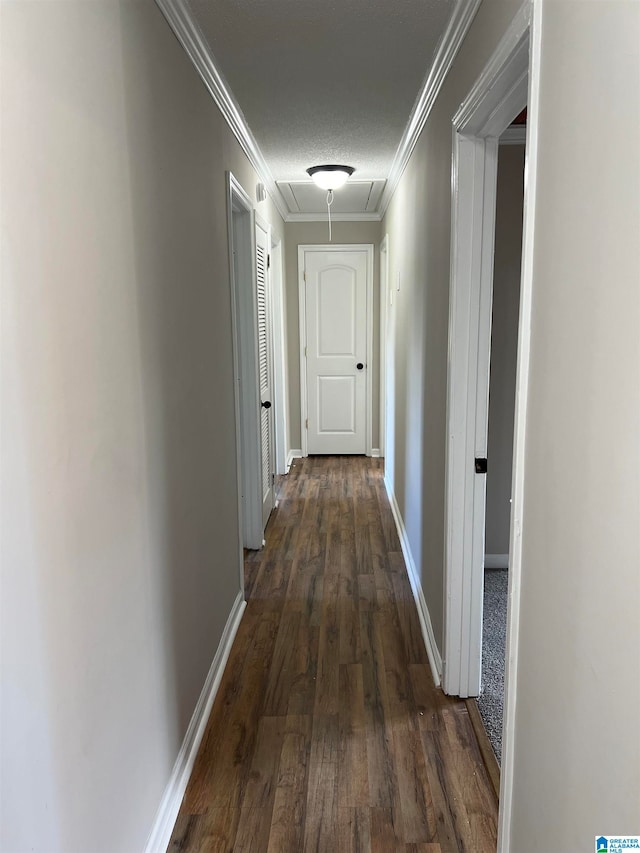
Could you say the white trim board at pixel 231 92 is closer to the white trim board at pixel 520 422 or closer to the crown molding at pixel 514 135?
the crown molding at pixel 514 135

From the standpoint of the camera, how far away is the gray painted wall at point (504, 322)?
10.1 ft

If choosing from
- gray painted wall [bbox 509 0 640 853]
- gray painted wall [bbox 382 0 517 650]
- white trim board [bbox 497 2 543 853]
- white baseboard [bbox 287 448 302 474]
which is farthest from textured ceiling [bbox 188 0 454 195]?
white baseboard [bbox 287 448 302 474]

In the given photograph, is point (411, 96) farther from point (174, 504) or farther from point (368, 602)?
point (368, 602)

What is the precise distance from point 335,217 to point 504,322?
9.68 feet

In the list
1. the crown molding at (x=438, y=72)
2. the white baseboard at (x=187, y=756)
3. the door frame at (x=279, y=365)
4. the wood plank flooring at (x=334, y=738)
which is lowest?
the wood plank flooring at (x=334, y=738)

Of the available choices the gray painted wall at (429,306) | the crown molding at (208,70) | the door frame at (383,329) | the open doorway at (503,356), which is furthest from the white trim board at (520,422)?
the door frame at (383,329)

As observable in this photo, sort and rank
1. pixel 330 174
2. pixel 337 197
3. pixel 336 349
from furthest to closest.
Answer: pixel 336 349
pixel 337 197
pixel 330 174

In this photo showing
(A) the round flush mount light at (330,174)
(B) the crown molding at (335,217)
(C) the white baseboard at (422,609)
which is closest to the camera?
(C) the white baseboard at (422,609)

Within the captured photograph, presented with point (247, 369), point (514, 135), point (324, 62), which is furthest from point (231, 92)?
point (247, 369)

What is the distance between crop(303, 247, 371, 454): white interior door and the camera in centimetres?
571

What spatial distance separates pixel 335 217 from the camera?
561 cm

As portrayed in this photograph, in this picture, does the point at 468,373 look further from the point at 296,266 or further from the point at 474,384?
the point at 296,266

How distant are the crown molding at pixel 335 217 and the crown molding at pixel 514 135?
2689mm

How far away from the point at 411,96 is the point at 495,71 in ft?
3.84
